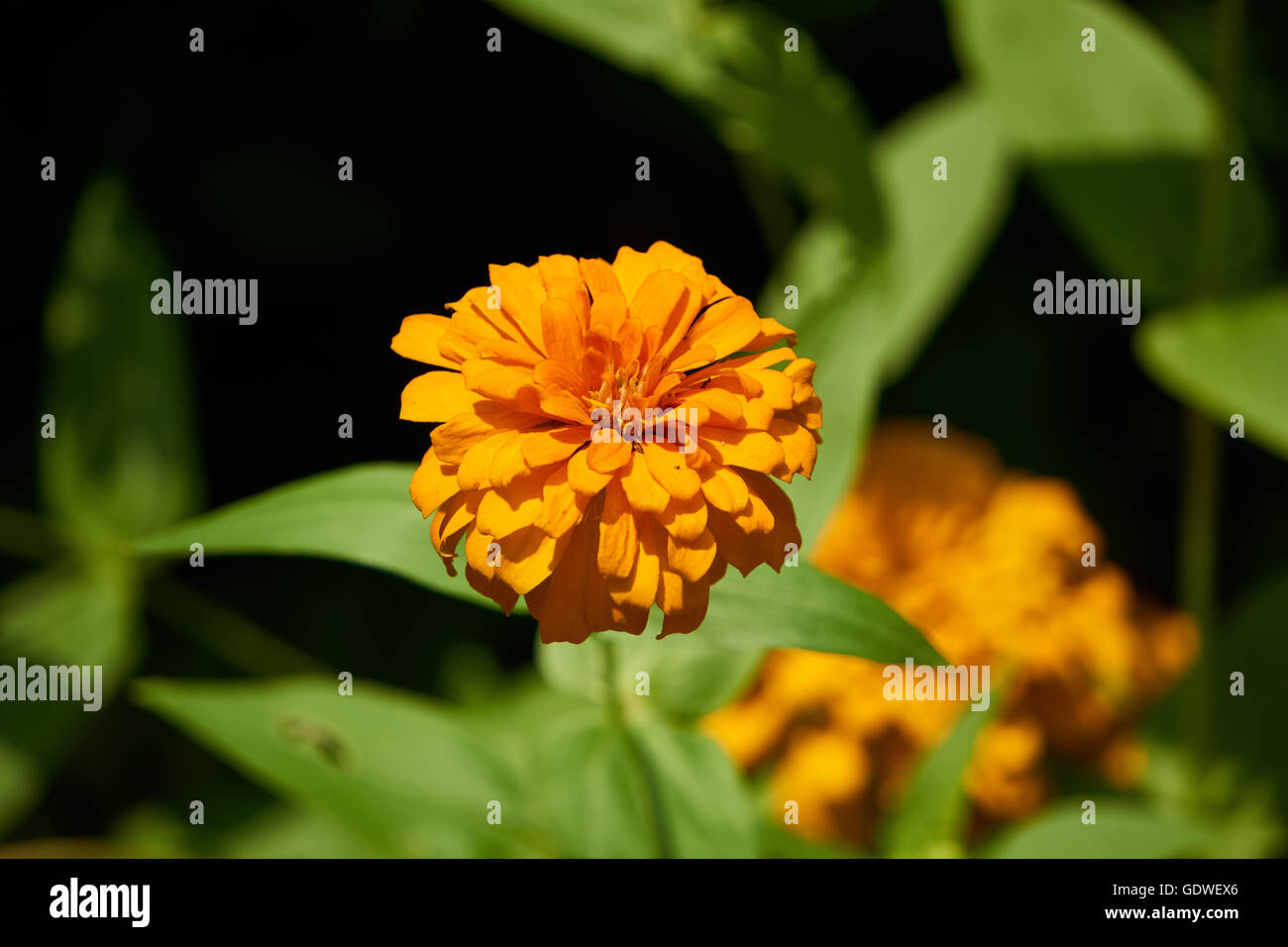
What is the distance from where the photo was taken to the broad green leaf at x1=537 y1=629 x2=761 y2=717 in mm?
842

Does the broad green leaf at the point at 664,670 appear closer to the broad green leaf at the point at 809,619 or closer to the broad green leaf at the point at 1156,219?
the broad green leaf at the point at 809,619

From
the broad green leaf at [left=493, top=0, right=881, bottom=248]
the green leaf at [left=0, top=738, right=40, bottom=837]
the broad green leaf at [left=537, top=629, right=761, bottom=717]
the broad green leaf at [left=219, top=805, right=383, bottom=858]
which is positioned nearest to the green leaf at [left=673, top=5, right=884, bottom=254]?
the broad green leaf at [left=493, top=0, right=881, bottom=248]

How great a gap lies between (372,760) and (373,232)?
71 centimetres

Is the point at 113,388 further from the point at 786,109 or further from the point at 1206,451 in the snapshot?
the point at 1206,451

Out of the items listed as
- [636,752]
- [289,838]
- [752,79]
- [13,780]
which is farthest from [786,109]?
[13,780]

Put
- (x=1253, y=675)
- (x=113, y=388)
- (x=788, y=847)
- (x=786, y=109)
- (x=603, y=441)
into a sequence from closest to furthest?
(x=603, y=441), (x=788, y=847), (x=786, y=109), (x=1253, y=675), (x=113, y=388)

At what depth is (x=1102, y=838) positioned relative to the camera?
0.91 meters

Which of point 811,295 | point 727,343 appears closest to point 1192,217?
point 811,295

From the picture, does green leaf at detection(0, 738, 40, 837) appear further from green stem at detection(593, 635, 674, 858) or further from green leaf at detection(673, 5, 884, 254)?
green leaf at detection(673, 5, 884, 254)

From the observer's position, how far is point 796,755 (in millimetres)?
1040

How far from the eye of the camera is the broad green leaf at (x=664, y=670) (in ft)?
2.76

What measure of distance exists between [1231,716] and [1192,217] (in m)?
0.56

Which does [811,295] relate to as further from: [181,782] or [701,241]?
[181,782]
